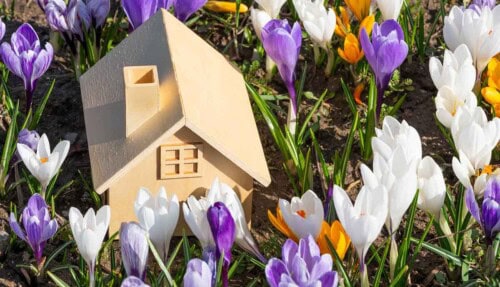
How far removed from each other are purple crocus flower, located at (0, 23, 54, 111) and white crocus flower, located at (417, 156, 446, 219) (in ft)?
4.27

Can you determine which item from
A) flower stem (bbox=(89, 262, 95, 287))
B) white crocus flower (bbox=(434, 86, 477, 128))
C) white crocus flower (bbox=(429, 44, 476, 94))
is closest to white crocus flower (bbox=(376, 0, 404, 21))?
white crocus flower (bbox=(429, 44, 476, 94))

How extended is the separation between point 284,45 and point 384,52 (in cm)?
30

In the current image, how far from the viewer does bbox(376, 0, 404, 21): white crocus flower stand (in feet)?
11.3

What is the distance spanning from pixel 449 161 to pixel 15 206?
1392 mm

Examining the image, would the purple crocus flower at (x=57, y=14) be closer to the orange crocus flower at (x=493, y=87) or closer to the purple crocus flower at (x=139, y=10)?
the purple crocus flower at (x=139, y=10)

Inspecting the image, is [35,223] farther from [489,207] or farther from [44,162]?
[489,207]

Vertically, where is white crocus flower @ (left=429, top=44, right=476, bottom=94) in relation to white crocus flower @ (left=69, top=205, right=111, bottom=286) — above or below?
above

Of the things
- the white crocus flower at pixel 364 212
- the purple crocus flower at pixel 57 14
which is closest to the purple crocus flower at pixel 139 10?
the purple crocus flower at pixel 57 14

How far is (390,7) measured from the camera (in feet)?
11.3

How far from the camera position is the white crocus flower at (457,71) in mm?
3035

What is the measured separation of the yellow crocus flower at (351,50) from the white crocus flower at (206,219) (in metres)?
0.85

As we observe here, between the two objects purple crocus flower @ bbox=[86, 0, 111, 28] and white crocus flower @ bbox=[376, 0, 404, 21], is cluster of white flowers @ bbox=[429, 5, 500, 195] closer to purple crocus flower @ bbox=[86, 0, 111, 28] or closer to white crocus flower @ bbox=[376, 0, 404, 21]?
white crocus flower @ bbox=[376, 0, 404, 21]

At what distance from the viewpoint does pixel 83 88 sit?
3332 mm

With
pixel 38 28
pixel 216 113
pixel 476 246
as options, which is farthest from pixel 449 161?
pixel 38 28
